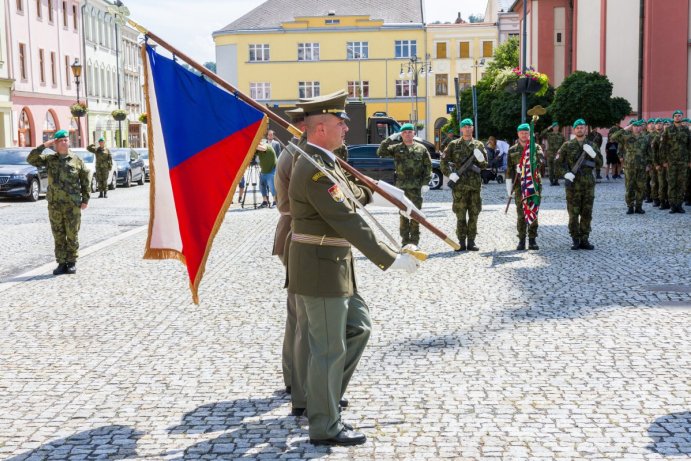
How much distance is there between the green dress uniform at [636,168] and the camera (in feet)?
65.1

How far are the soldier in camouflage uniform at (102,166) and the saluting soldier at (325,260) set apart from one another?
25125 mm

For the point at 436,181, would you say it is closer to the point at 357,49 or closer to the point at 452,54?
the point at 452,54

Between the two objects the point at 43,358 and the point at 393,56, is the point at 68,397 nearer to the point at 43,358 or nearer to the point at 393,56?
the point at 43,358

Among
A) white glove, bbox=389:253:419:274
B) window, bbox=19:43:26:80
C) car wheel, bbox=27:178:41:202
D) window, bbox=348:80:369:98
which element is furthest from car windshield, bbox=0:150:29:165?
window, bbox=348:80:369:98

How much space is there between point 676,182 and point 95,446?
55.1 feet

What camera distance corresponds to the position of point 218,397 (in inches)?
241

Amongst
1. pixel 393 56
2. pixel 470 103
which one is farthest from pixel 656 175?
pixel 393 56

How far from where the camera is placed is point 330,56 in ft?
286

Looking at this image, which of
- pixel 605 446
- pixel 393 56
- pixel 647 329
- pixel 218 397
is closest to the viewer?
pixel 605 446

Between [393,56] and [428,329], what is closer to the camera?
[428,329]

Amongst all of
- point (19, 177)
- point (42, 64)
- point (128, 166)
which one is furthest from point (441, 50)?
point (19, 177)

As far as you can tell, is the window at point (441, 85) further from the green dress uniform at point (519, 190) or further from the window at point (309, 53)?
the green dress uniform at point (519, 190)

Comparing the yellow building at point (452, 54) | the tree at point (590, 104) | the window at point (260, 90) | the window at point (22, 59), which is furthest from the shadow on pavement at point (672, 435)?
the window at point (260, 90)

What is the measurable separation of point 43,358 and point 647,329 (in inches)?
186
